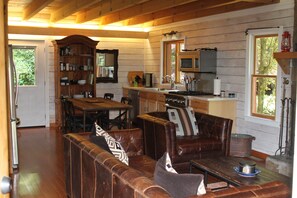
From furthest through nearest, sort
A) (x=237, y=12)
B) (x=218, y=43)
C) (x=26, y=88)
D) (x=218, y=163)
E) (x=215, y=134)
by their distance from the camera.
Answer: (x=26, y=88)
(x=218, y=43)
(x=237, y=12)
(x=215, y=134)
(x=218, y=163)

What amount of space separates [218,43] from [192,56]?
538 millimetres

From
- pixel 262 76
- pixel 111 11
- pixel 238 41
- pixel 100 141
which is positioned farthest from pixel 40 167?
pixel 238 41

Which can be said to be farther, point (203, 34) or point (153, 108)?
point (153, 108)

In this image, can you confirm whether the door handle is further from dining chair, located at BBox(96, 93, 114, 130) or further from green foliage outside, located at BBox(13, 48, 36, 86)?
green foliage outside, located at BBox(13, 48, 36, 86)

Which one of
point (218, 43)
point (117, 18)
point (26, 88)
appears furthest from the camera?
point (26, 88)

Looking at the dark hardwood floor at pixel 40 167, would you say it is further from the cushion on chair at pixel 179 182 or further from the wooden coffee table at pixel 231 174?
the cushion on chair at pixel 179 182

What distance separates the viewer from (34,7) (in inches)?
249

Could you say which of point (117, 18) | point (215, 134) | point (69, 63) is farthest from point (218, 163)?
point (69, 63)

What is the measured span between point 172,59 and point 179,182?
6502mm

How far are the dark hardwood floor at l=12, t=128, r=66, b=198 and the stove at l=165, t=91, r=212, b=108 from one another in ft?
7.38

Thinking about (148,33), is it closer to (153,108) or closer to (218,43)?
(153,108)

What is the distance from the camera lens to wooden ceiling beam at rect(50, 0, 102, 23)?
18.9 feet

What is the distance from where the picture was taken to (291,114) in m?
4.89

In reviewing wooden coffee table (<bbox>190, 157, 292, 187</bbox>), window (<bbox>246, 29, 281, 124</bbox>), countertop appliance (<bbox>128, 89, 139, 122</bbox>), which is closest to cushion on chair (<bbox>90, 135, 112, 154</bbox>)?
wooden coffee table (<bbox>190, 157, 292, 187</bbox>)
